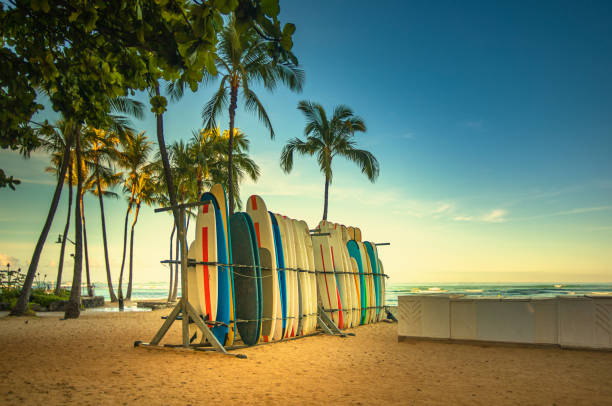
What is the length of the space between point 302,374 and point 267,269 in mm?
3139

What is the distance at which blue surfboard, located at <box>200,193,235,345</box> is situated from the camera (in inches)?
267

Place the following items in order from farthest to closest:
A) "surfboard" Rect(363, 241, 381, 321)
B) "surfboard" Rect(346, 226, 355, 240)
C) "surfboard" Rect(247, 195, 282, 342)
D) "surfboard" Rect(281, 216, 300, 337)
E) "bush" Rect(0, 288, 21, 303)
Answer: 1. "bush" Rect(0, 288, 21, 303)
2. "surfboard" Rect(346, 226, 355, 240)
3. "surfboard" Rect(363, 241, 381, 321)
4. "surfboard" Rect(281, 216, 300, 337)
5. "surfboard" Rect(247, 195, 282, 342)

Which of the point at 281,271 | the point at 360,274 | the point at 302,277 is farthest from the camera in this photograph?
the point at 360,274

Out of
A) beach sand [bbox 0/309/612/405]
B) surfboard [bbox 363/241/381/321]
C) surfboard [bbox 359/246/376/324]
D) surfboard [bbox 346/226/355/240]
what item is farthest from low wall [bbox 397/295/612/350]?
surfboard [bbox 346/226/355/240]

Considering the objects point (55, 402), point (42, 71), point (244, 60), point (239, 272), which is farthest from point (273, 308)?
point (244, 60)

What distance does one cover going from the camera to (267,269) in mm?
8141

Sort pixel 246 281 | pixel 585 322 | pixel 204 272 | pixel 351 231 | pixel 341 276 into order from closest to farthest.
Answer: pixel 204 272, pixel 585 322, pixel 246 281, pixel 341 276, pixel 351 231

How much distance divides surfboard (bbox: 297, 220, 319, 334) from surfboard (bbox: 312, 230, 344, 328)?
0.67 metres

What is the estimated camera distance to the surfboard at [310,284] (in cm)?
920

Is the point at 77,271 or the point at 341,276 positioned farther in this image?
the point at 77,271

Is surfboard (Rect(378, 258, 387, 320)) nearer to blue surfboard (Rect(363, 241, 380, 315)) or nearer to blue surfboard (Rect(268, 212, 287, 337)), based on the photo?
blue surfboard (Rect(363, 241, 380, 315))

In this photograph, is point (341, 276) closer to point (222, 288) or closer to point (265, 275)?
point (265, 275)

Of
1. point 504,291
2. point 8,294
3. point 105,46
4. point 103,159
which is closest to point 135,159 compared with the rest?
point 103,159

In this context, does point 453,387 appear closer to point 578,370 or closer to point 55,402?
point 578,370
